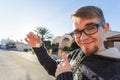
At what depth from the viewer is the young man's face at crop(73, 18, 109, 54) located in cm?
192

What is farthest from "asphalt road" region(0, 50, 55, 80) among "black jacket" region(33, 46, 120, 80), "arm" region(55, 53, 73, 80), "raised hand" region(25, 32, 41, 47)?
"arm" region(55, 53, 73, 80)

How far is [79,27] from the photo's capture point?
6.36 ft

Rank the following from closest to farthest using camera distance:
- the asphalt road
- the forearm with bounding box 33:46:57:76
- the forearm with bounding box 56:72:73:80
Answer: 1. the forearm with bounding box 56:72:73:80
2. the forearm with bounding box 33:46:57:76
3. the asphalt road

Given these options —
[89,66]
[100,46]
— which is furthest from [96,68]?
[100,46]

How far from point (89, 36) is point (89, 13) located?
17 cm

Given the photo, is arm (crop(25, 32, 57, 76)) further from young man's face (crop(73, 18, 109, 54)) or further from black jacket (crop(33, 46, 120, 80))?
young man's face (crop(73, 18, 109, 54))

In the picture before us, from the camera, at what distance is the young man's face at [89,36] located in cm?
192

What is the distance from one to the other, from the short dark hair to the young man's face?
0.03 m

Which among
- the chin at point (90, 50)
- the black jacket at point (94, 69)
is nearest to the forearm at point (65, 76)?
the black jacket at point (94, 69)

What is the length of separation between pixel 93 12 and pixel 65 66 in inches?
17.9

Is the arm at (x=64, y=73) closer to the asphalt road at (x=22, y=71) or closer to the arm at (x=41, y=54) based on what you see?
the arm at (x=41, y=54)

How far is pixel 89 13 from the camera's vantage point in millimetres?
1899

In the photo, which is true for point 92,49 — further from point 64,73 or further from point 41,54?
point 41,54

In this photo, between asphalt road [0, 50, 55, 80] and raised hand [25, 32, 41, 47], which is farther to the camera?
asphalt road [0, 50, 55, 80]
